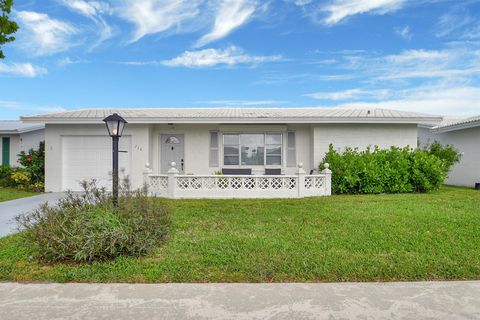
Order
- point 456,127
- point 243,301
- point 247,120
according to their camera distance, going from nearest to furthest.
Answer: point 243,301 → point 247,120 → point 456,127

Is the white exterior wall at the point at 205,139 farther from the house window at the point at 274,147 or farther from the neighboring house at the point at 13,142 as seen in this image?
the neighboring house at the point at 13,142

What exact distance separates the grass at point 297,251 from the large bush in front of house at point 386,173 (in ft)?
10.4

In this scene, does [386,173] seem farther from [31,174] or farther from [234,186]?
[31,174]

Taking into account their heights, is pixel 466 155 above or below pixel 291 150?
below

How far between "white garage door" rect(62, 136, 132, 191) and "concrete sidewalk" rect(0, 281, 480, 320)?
28.1 feet

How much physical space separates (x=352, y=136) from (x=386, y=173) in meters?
2.15

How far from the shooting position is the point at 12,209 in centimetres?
758

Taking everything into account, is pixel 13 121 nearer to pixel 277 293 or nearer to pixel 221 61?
pixel 221 61

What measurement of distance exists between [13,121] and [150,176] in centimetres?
1388

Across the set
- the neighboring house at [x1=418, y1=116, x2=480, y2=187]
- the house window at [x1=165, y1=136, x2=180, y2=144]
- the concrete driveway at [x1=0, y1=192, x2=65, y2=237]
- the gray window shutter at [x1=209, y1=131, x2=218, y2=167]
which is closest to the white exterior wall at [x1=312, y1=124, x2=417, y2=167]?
the neighboring house at [x1=418, y1=116, x2=480, y2=187]

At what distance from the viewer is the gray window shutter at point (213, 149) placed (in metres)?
11.9

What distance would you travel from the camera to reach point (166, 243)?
4.46 metres

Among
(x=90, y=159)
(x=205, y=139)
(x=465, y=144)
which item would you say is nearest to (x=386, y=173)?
(x=465, y=144)

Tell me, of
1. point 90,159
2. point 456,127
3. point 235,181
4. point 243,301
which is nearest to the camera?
point 243,301
